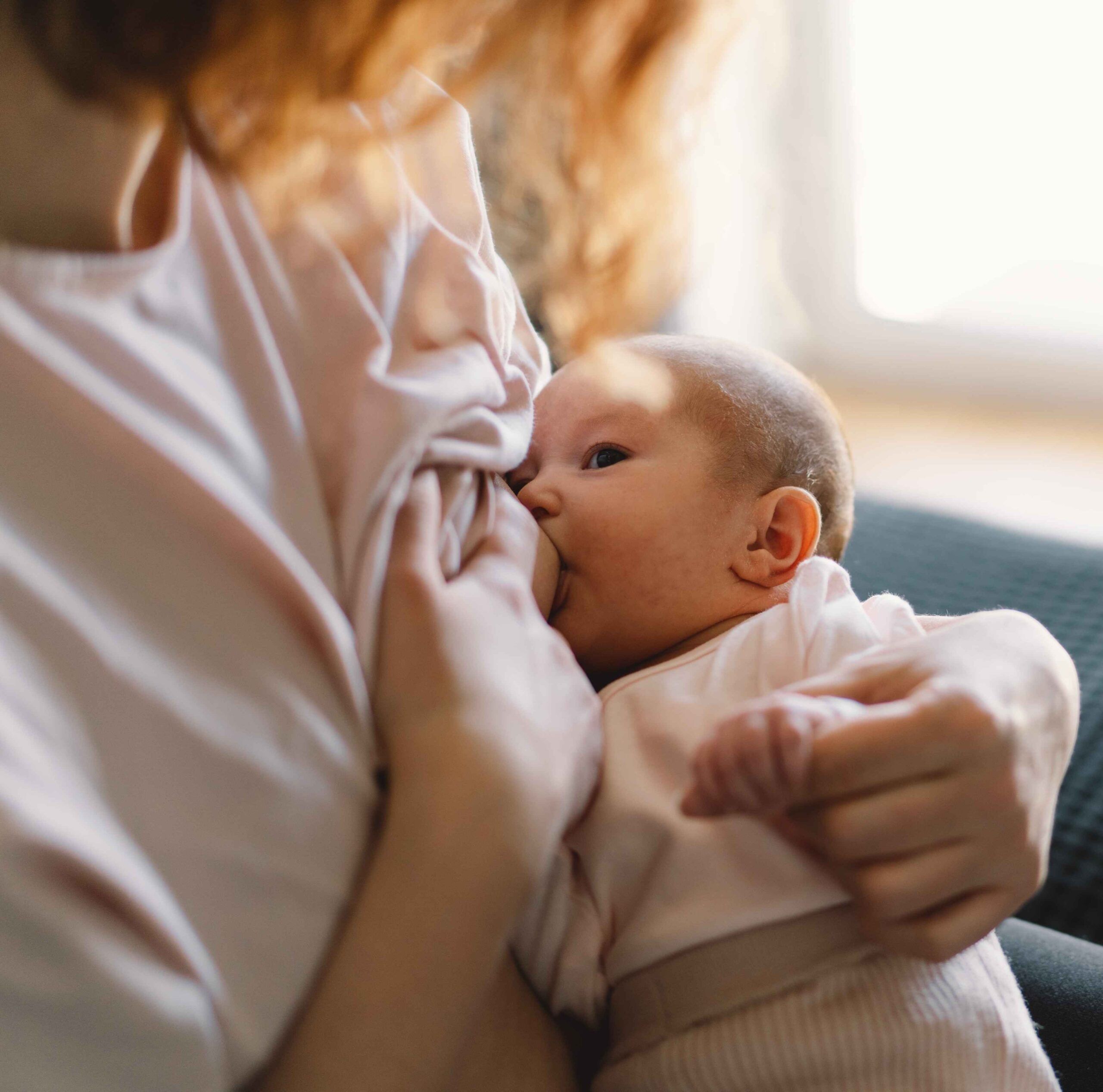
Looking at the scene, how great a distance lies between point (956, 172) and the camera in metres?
2.94

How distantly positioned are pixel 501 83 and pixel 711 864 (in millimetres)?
513

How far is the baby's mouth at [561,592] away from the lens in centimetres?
87

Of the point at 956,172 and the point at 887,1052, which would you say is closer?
the point at 887,1052

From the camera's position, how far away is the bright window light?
8.97 ft

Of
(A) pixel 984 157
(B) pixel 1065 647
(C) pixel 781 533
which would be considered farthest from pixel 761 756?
(A) pixel 984 157

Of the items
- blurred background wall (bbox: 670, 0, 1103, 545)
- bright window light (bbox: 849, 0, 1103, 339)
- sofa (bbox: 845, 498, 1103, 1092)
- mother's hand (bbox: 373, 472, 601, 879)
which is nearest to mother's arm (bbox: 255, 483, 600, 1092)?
mother's hand (bbox: 373, 472, 601, 879)

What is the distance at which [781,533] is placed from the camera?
936 mm

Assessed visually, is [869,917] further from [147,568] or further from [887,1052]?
[147,568]

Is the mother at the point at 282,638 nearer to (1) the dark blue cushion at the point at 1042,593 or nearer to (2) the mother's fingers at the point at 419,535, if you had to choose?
(2) the mother's fingers at the point at 419,535

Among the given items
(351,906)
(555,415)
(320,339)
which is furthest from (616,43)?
(351,906)

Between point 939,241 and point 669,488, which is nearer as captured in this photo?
point 669,488

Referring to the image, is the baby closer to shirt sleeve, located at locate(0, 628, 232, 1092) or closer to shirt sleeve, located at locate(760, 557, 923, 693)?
shirt sleeve, located at locate(760, 557, 923, 693)

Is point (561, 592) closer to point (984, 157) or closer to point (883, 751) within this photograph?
point (883, 751)

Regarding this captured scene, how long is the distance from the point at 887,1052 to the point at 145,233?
0.62 meters
